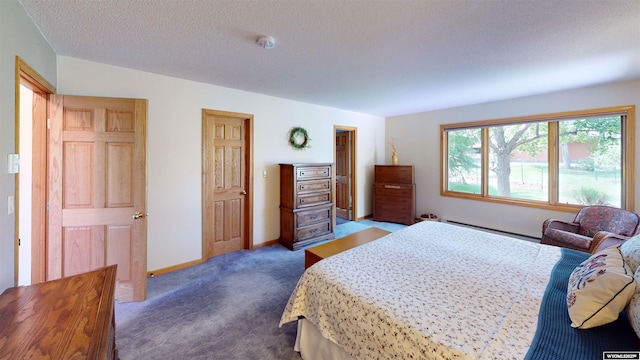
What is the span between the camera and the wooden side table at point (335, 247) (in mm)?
2200

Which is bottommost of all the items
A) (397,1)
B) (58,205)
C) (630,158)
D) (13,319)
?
(13,319)

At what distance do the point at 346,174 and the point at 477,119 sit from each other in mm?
2659

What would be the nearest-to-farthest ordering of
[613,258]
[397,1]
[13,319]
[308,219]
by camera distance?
[13,319], [613,258], [397,1], [308,219]

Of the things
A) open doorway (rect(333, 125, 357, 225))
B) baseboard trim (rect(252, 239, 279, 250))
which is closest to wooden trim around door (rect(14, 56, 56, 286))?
baseboard trim (rect(252, 239, 279, 250))

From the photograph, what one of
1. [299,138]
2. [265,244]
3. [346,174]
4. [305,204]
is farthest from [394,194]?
[265,244]

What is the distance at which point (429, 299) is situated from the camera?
1.34 metres

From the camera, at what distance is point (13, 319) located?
106 centimetres

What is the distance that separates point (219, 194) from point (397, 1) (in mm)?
3065

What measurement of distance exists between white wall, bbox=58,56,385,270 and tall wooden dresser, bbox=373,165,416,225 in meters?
1.95

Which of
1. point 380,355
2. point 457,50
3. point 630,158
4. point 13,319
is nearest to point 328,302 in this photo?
point 380,355

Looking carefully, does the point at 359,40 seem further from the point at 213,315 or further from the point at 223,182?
the point at 213,315

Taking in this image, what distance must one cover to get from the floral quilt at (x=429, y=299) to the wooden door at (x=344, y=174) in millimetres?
3326

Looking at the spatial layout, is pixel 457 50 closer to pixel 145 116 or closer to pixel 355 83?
pixel 355 83

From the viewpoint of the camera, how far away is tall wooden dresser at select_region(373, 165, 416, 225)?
4996mm
